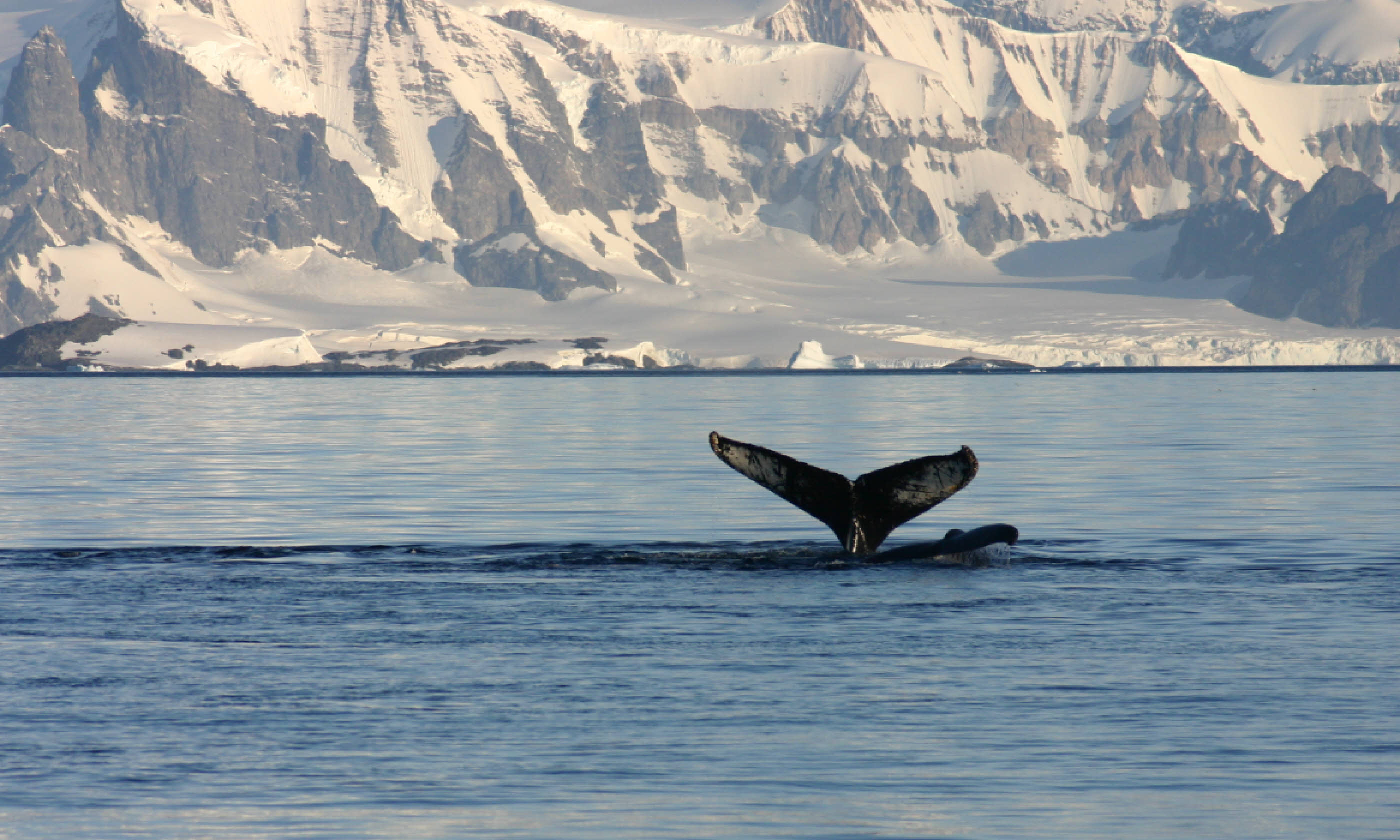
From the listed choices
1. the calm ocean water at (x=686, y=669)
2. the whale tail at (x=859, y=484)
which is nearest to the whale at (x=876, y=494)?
the whale tail at (x=859, y=484)

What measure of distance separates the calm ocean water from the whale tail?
740mm

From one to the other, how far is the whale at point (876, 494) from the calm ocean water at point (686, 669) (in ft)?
1.76

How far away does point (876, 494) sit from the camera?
66.4 feet

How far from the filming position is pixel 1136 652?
1572 centimetres

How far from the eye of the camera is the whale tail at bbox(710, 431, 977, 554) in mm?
18953

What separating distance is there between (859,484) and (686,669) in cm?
573

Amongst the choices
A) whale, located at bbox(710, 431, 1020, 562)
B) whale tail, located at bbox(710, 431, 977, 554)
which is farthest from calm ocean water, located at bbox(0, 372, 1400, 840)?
whale tail, located at bbox(710, 431, 977, 554)

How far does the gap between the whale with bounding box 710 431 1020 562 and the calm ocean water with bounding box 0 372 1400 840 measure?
0.54 m

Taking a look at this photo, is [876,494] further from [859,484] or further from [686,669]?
[686,669]

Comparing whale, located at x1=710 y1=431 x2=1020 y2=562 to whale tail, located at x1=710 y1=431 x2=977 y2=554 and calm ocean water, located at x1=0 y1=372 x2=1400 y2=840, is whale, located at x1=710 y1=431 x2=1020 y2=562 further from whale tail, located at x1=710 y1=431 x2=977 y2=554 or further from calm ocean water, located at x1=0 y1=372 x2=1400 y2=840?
calm ocean water, located at x1=0 y1=372 x2=1400 y2=840

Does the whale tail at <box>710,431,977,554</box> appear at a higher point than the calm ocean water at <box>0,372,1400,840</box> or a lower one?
higher

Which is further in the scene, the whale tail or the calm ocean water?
the whale tail

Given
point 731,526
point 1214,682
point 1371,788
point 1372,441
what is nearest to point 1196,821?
point 1371,788

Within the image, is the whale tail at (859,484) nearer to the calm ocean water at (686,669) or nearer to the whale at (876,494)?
the whale at (876,494)
